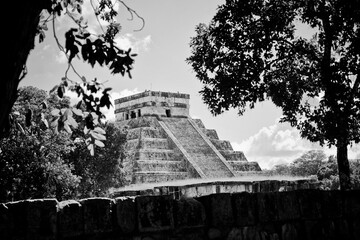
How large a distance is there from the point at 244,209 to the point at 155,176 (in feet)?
113

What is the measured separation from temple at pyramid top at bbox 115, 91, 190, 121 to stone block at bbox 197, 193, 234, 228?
47.1 metres

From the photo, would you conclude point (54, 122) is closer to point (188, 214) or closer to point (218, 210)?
point (188, 214)

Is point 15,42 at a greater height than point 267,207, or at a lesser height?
greater

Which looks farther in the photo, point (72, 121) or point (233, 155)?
point (233, 155)

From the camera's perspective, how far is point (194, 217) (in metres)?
4.34

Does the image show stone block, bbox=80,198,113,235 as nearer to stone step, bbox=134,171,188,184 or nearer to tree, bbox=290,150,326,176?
stone step, bbox=134,171,188,184

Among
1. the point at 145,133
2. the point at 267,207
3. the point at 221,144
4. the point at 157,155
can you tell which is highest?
the point at 145,133

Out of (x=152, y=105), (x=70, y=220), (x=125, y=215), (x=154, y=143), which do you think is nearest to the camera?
(x=70, y=220)

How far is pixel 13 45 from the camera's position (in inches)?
79.5

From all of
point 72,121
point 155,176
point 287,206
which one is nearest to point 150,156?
point 155,176

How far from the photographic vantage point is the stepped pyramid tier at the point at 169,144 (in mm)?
40594

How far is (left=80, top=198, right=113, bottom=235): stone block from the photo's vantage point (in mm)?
3912

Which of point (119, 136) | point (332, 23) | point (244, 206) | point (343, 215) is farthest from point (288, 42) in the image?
point (119, 136)

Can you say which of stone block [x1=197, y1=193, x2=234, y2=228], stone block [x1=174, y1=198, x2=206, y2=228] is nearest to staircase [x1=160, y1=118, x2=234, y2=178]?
stone block [x1=197, y1=193, x2=234, y2=228]
